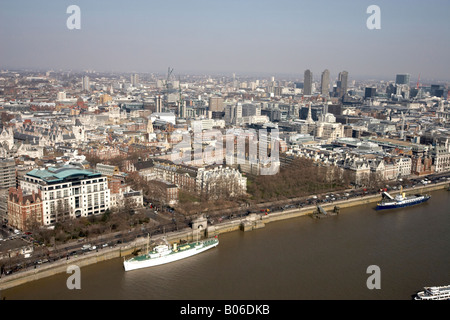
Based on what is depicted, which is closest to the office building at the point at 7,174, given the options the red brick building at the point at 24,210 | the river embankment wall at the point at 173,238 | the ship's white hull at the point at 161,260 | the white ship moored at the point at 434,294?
the red brick building at the point at 24,210

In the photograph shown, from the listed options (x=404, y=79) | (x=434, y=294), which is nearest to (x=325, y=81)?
(x=404, y=79)

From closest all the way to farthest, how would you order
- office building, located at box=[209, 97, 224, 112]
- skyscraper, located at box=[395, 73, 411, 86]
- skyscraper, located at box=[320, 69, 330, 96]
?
1. office building, located at box=[209, 97, 224, 112]
2. skyscraper, located at box=[320, 69, 330, 96]
3. skyscraper, located at box=[395, 73, 411, 86]

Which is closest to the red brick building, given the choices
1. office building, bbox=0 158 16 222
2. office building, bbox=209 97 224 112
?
office building, bbox=0 158 16 222

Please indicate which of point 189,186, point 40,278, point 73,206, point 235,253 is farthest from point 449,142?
point 40,278

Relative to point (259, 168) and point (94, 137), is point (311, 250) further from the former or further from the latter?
point (94, 137)

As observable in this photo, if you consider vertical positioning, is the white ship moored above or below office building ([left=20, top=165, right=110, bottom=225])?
below

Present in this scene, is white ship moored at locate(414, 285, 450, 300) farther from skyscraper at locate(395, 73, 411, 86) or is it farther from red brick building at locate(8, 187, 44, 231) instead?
skyscraper at locate(395, 73, 411, 86)

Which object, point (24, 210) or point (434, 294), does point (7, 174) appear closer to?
point (24, 210)

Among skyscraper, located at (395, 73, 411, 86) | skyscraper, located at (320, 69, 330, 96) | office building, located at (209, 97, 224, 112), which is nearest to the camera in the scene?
office building, located at (209, 97, 224, 112)
